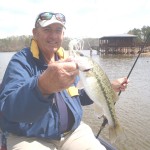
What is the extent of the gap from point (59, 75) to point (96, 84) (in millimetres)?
451

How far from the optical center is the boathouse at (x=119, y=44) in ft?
222

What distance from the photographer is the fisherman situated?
2.78 meters

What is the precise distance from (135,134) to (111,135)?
5868mm

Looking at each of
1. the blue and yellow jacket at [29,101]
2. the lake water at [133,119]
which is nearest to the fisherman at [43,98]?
the blue and yellow jacket at [29,101]

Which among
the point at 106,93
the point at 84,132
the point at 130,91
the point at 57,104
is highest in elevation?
the point at 106,93

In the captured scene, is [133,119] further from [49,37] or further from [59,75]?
[59,75]

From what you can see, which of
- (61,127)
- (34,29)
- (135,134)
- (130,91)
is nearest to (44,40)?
(34,29)

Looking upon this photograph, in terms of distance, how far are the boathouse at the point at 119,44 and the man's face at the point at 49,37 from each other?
2504 inches

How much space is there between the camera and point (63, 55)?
446cm

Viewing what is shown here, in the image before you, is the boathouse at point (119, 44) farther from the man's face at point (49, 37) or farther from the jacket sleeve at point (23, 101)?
the jacket sleeve at point (23, 101)

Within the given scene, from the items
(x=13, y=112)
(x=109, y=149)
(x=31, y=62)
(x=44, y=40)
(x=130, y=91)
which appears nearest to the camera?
(x=13, y=112)

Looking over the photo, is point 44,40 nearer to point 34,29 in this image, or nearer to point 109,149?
point 34,29

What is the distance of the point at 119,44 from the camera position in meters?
68.2

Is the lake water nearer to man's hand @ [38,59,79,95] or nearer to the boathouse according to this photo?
man's hand @ [38,59,79,95]
